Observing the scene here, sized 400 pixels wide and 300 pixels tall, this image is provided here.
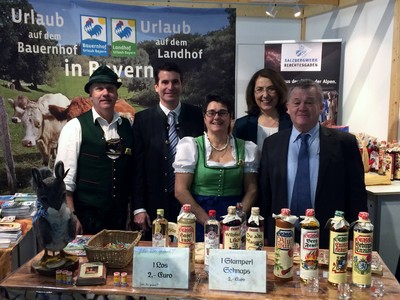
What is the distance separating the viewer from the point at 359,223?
1433 millimetres

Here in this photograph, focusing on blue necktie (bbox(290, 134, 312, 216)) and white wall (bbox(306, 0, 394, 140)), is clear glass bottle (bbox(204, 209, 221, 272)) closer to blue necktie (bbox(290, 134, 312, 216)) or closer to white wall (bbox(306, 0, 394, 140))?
blue necktie (bbox(290, 134, 312, 216))

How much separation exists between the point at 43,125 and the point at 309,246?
3.06 metres

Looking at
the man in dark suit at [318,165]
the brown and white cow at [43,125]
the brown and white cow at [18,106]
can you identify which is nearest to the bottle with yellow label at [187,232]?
the man in dark suit at [318,165]

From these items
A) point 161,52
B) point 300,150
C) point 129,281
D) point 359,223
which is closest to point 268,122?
point 300,150

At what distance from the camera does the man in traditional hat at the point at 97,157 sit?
2.34 meters

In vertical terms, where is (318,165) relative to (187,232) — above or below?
above

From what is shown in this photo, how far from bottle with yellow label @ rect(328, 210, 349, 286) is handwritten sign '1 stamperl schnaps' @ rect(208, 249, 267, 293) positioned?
231 millimetres

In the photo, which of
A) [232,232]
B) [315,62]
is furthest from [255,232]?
[315,62]

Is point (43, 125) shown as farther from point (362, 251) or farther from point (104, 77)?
point (362, 251)

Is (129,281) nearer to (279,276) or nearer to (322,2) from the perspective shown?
(279,276)

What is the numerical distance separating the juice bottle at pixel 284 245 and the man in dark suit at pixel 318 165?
20.6 inches

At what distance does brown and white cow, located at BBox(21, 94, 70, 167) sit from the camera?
3.85 m

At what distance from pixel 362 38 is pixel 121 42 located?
2.31 meters

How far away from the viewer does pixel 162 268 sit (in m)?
1.45
